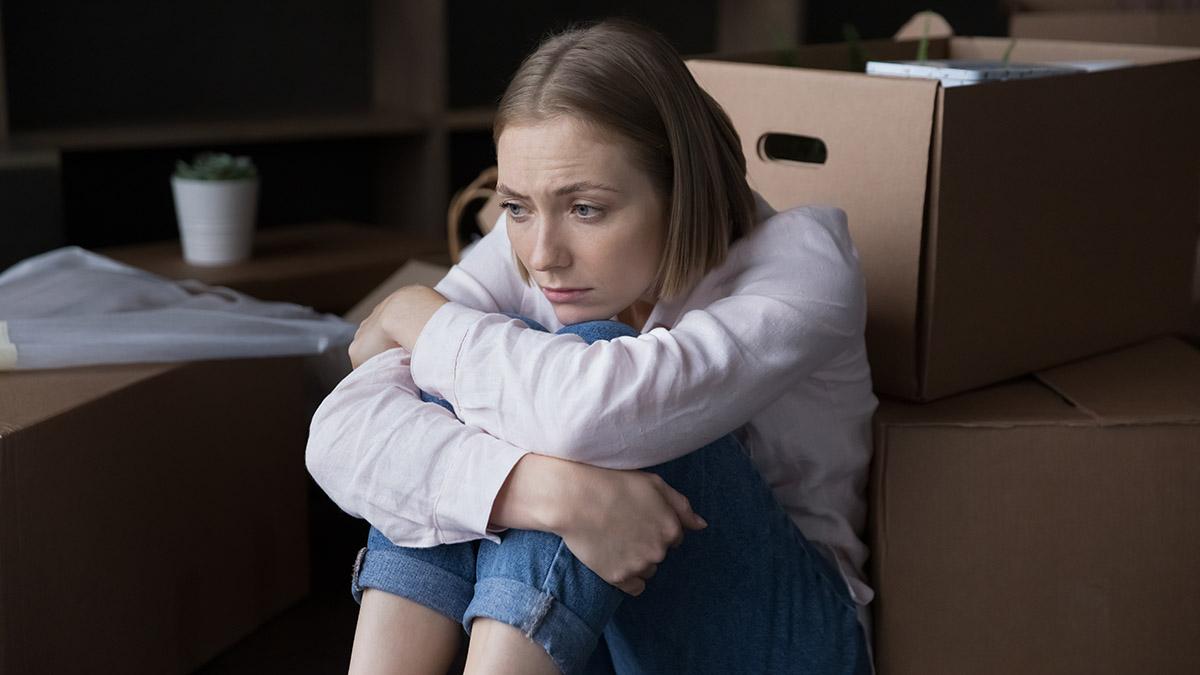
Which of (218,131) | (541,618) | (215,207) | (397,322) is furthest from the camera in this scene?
(218,131)

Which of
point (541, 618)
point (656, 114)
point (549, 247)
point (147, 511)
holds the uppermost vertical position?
point (656, 114)

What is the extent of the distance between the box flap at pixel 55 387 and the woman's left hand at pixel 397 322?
11.0 inches

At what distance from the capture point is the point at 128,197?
240 cm

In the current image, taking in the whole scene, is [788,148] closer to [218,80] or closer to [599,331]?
[599,331]

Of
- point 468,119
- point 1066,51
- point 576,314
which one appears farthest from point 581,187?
point 468,119

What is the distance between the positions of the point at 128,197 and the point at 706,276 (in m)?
1.59

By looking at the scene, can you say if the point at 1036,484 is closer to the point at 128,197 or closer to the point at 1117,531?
the point at 1117,531

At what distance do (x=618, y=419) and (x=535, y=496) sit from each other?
0.08m

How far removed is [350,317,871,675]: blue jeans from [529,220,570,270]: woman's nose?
0.06 metres

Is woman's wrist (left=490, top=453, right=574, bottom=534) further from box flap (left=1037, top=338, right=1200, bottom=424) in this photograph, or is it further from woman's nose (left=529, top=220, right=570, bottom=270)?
box flap (left=1037, top=338, right=1200, bottom=424)

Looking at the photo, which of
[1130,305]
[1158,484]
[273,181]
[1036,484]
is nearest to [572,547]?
[1036,484]

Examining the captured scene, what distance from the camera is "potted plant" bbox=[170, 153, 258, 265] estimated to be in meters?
2.02

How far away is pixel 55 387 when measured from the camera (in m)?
1.31

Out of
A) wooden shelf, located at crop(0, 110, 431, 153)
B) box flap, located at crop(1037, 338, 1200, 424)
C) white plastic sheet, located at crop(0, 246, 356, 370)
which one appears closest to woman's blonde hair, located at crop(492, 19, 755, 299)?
box flap, located at crop(1037, 338, 1200, 424)
